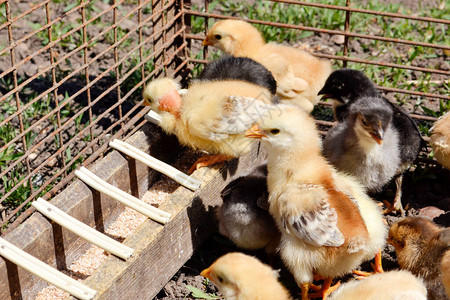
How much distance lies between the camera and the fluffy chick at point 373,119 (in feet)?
14.3

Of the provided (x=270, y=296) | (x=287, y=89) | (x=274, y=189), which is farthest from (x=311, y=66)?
(x=270, y=296)

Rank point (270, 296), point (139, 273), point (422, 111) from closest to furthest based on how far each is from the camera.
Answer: point (270, 296) → point (139, 273) → point (422, 111)

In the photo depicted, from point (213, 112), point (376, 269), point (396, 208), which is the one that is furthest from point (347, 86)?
point (376, 269)

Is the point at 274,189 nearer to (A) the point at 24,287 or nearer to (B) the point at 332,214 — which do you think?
(B) the point at 332,214

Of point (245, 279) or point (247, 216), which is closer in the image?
point (245, 279)

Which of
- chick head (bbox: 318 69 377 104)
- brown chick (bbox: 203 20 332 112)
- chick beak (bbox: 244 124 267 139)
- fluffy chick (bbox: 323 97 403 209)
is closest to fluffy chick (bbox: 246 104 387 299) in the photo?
chick beak (bbox: 244 124 267 139)

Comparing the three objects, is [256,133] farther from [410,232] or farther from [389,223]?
[389,223]

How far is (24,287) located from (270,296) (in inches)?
53.5

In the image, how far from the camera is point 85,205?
386 centimetres

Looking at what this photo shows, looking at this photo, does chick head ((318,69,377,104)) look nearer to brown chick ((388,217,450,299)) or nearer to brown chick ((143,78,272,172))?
brown chick ((143,78,272,172))

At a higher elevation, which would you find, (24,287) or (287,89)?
(287,89)

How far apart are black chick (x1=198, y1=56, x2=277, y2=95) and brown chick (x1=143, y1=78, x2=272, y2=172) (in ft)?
0.40

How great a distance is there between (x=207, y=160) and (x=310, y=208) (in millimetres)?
1003

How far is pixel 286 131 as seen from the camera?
369 centimetres
